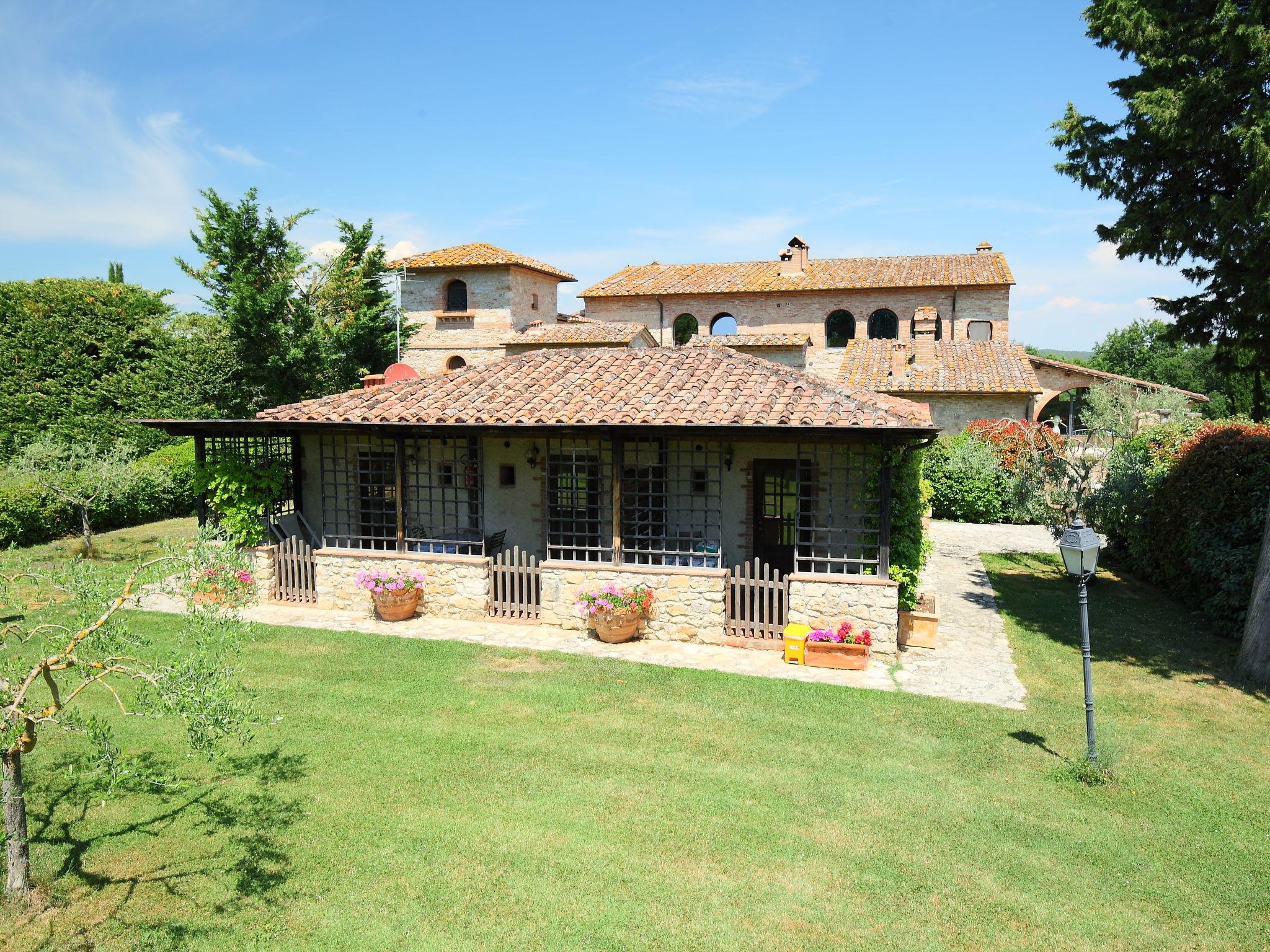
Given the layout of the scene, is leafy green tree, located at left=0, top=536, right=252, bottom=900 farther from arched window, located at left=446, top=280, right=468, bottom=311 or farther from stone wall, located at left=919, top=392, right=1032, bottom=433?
stone wall, located at left=919, top=392, right=1032, bottom=433

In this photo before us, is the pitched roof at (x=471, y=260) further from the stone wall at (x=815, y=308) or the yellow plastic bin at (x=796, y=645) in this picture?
the yellow plastic bin at (x=796, y=645)

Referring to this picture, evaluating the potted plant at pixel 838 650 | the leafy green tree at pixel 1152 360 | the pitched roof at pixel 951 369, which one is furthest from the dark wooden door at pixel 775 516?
the leafy green tree at pixel 1152 360

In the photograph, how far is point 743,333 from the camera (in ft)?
109

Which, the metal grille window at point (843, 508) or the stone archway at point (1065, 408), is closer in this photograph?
the metal grille window at point (843, 508)

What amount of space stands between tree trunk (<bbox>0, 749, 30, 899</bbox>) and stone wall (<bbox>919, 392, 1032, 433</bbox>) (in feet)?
85.1

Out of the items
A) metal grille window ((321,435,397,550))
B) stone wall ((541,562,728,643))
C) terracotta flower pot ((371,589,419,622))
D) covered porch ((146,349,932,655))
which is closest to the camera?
covered porch ((146,349,932,655))

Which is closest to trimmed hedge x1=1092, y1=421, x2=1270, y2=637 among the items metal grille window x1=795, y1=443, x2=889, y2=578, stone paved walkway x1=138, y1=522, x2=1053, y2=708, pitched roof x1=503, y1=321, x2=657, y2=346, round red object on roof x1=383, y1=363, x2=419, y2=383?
stone paved walkway x1=138, y1=522, x2=1053, y2=708

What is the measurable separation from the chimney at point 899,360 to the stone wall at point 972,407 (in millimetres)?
1475

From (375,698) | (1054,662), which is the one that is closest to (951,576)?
(1054,662)

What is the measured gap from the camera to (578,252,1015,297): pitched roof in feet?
105

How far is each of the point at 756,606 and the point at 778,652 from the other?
71 centimetres

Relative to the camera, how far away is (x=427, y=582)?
Answer: 1249 centimetres

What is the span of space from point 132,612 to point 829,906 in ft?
38.1

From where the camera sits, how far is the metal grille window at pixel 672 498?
40.6 feet
